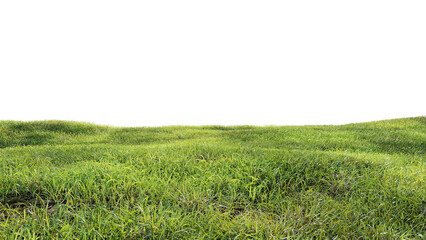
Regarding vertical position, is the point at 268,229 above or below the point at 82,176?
below

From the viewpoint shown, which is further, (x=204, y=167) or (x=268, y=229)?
(x=204, y=167)

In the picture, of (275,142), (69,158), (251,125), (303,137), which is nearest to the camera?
(69,158)

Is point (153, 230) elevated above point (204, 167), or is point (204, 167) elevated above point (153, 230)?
point (204, 167)

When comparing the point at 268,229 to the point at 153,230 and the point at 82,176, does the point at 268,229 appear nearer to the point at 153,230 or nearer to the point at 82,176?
the point at 153,230

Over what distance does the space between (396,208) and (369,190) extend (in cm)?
42

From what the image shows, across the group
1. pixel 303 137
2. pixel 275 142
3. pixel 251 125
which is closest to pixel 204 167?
pixel 275 142

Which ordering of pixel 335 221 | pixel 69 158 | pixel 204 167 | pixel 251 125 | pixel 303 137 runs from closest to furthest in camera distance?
pixel 335 221 → pixel 204 167 → pixel 69 158 → pixel 303 137 → pixel 251 125

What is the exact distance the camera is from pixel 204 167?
3.85 meters

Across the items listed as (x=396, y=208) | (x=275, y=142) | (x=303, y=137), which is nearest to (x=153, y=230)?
(x=396, y=208)

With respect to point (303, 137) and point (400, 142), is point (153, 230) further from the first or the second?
point (400, 142)

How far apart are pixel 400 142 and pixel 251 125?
6253 millimetres

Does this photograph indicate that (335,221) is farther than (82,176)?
No

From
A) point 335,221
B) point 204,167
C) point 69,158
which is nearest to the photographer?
point 335,221

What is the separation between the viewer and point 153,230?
220 centimetres
